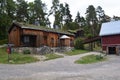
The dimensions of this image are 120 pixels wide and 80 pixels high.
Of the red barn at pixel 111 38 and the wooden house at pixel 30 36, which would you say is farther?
the red barn at pixel 111 38

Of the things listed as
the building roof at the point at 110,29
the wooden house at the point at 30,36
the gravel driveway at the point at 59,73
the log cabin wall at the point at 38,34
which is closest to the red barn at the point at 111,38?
the building roof at the point at 110,29

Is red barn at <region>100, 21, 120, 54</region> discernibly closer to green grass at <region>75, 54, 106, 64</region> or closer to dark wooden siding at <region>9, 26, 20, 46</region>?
green grass at <region>75, 54, 106, 64</region>

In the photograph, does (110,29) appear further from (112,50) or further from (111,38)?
(112,50)

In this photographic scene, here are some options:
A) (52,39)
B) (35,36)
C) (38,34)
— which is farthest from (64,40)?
(35,36)

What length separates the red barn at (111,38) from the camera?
49.1 meters

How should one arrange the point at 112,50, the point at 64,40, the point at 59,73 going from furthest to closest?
the point at 112,50 → the point at 64,40 → the point at 59,73

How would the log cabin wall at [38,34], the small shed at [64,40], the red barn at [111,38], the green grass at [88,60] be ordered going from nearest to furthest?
1. the green grass at [88,60]
2. the log cabin wall at [38,34]
3. the red barn at [111,38]
4. the small shed at [64,40]

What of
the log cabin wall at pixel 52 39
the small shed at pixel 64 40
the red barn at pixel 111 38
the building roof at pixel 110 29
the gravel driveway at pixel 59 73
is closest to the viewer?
the gravel driveway at pixel 59 73

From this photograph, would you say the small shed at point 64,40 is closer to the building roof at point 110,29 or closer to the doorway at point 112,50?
the building roof at point 110,29

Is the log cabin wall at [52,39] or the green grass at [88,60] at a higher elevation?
the log cabin wall at [52,39]

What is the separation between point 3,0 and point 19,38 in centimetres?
2159

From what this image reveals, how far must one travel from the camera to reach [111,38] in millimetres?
50125

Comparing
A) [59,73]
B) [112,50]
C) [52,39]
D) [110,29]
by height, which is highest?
[110,29]

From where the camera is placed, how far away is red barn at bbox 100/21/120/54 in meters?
49.1
